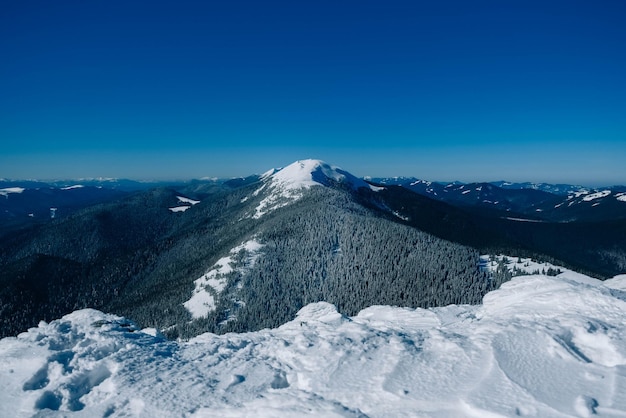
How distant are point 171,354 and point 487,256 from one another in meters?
142

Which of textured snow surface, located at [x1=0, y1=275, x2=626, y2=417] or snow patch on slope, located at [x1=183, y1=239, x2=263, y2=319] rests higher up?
textured snow surface, located at [x1=0, y1=275, x2=626, y2=417]

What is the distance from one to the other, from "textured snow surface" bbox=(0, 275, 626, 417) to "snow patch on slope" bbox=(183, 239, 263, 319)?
101m

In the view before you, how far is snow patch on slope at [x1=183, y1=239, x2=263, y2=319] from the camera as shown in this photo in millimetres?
121488

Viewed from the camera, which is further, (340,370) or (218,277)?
(218,277)

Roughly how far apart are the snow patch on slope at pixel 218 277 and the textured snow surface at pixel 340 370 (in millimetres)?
101431

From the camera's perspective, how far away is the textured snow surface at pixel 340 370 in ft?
47.6

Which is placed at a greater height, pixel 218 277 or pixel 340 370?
pixel 340 370

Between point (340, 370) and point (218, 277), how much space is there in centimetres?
12646

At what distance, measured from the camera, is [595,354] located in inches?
700

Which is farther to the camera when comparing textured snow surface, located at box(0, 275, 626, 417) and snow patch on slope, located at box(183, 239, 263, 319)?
snow patch on slope, located at box(183, 239, 263, 319)

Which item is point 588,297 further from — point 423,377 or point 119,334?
point 119,334

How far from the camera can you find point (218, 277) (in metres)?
136

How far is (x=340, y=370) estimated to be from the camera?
17.4 meters

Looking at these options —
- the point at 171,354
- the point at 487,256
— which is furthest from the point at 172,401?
the point at 487,256
